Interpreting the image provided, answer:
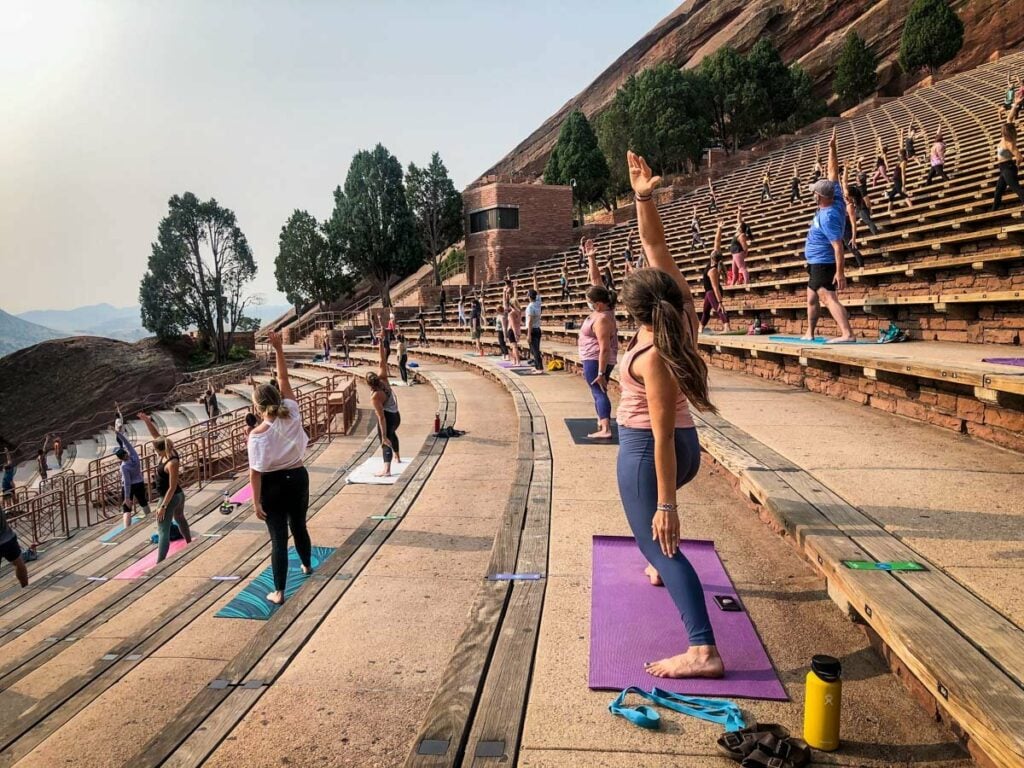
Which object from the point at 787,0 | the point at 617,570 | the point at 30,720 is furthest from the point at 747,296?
the point at 787,0

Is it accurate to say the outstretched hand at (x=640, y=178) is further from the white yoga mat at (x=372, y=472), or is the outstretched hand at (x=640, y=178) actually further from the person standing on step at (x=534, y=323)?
the person standing on step at (x=534, y=323)

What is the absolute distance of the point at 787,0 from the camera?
212ft

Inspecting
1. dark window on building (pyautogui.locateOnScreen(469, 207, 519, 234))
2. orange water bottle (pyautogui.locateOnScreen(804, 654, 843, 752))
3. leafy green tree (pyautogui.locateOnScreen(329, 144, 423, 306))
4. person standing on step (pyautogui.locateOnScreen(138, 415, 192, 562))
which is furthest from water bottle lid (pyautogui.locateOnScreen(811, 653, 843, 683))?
leafy green tree (pyautogui.locateOnScreen(329, 144, 423, 306))

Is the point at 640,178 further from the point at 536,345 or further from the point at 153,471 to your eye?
the point at 153,471

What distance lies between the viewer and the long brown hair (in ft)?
9.41

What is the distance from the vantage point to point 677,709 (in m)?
2.65

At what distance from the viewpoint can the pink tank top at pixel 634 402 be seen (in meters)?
3.08

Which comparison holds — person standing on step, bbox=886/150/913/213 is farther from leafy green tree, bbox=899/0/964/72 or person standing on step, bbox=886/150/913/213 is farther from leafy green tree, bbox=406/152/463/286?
leafy green tree, bbox=899/0/964/72

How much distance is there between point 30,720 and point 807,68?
70.2 meters

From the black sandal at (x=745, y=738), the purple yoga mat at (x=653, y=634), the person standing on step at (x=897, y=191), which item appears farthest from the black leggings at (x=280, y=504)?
the person standing on step at (x=897, y=191)

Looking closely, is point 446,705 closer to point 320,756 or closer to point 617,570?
point 320,756

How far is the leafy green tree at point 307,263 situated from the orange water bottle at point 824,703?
43.6m

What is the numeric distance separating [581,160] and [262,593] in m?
46.8

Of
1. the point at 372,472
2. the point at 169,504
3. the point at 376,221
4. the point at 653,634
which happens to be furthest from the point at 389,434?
the point at 376,221
